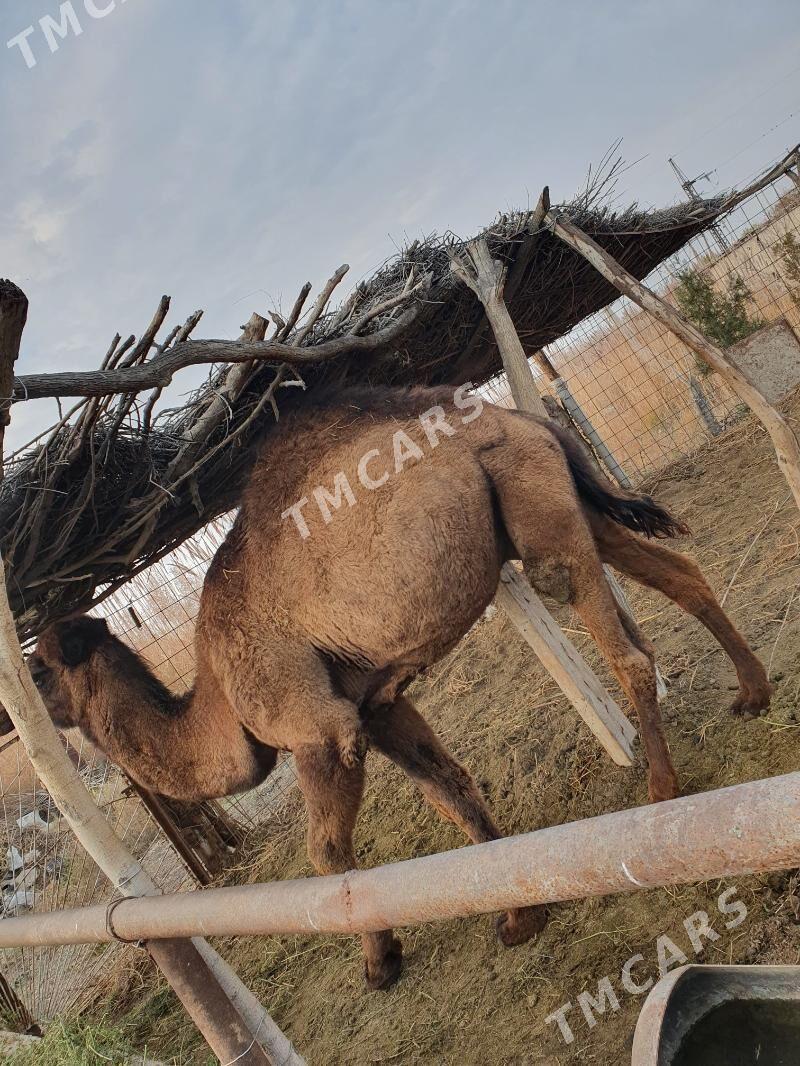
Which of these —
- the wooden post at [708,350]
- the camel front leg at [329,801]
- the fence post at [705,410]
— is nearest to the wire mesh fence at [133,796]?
the fence post at [705,410]

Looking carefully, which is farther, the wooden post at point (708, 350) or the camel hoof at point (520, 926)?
the wooden post at point (708, 350)

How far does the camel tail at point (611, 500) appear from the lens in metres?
4.73

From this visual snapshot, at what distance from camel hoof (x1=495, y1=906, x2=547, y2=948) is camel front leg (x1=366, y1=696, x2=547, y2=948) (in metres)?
0.50

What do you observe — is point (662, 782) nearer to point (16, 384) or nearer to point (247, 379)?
point (247, 379)

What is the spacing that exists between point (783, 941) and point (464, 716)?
4.48 meters

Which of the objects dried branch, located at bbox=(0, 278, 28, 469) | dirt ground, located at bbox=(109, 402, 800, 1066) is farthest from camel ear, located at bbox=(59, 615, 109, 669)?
dirt ground, located at bbox=(109, 402, 800, 1066)

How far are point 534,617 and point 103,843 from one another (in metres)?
3.09

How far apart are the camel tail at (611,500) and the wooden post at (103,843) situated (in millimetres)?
3114

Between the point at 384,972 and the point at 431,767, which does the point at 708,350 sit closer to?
the point at 431,767

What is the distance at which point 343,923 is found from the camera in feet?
6.37

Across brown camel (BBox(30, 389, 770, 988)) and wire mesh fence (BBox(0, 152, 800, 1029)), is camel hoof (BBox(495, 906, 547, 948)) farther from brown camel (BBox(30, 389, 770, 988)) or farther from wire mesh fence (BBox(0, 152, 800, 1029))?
wire mesh fence (BBox(0, 152, 800, 1029))
